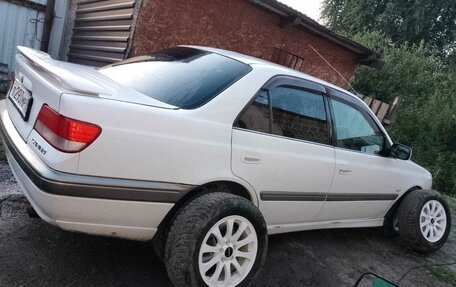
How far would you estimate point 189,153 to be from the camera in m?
2.53

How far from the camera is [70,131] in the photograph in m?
2.19

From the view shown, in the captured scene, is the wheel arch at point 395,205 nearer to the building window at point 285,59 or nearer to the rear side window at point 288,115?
the rear side window at point 288,115

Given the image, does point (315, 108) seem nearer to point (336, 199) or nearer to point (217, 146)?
point (336, 199)

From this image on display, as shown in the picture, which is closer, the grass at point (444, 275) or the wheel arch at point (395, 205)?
the grass at point (444, 275)

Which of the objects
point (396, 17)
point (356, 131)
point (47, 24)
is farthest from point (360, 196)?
point (396, 17)

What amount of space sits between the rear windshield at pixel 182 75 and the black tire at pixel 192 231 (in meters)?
0.64

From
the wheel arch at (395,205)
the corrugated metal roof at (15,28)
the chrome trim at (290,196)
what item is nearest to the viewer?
the chrome trim at (290,196)

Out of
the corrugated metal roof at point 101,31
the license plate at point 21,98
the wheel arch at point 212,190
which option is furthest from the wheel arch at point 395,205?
the corrugated metal roof at point 101,31

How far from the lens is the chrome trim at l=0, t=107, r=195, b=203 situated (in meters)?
2.20

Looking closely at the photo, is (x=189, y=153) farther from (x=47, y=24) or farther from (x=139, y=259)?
(x=47, y=24)

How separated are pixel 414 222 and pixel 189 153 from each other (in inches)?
114

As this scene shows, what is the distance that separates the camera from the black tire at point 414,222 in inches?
167

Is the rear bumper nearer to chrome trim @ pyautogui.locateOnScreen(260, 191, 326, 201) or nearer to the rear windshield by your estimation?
the rear windshield

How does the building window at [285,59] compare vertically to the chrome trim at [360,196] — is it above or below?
above
